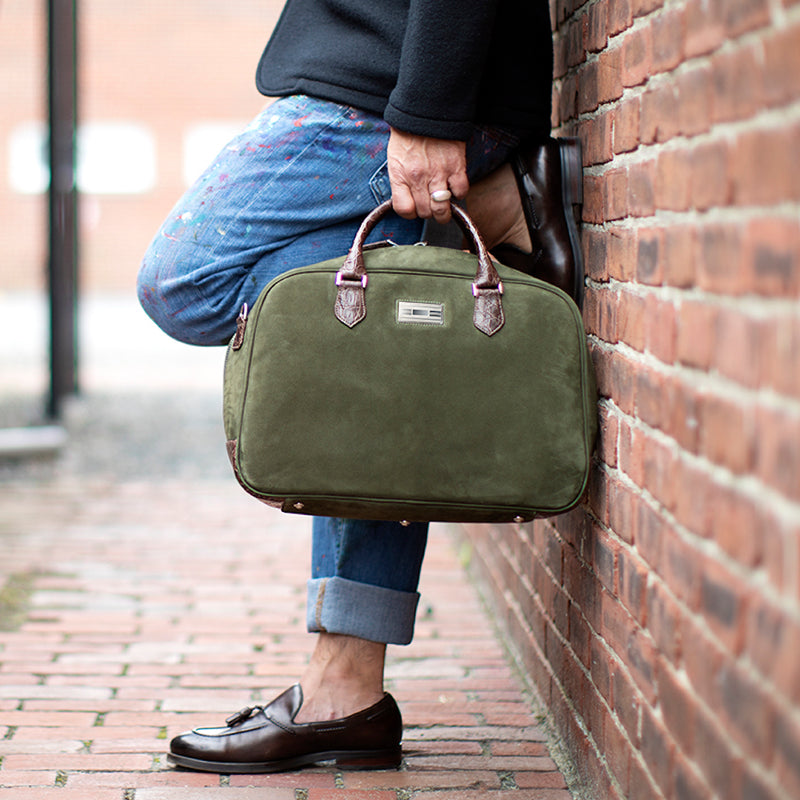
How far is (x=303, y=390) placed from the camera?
173cm

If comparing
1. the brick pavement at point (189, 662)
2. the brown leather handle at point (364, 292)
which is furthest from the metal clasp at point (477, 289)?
the brick pavement at point (189, 662)

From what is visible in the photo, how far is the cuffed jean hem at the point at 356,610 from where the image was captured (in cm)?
213

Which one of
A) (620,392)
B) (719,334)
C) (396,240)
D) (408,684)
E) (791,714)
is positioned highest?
(396,240)

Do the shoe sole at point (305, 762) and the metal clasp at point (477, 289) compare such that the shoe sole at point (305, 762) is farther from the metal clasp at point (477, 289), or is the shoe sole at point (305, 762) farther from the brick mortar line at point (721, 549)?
the metal clasp at point (477, 289)

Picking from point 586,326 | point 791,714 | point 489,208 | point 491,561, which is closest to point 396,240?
point 489,208

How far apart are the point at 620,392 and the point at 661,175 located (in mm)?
391

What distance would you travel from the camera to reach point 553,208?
6.77 ft

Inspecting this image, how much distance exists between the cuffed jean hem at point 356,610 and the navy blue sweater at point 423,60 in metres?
0.86

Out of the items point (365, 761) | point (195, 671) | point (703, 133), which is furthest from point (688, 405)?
point (195, 671)

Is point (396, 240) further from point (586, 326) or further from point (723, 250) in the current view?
point (723, 250)

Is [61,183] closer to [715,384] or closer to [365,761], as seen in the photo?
[365,761]

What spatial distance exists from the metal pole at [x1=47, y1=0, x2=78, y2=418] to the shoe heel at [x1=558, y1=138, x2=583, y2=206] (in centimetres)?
492

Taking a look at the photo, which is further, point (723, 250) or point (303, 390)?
point (303, 390)

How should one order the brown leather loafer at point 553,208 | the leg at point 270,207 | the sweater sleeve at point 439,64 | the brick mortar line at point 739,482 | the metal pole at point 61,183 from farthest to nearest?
the metal pole at point 61,183 < the brown leather loafer at point 553,208 < the leg at point 270,207 < the sweater sleeve at point 439,64 < the brick mortar line at point 739,482
